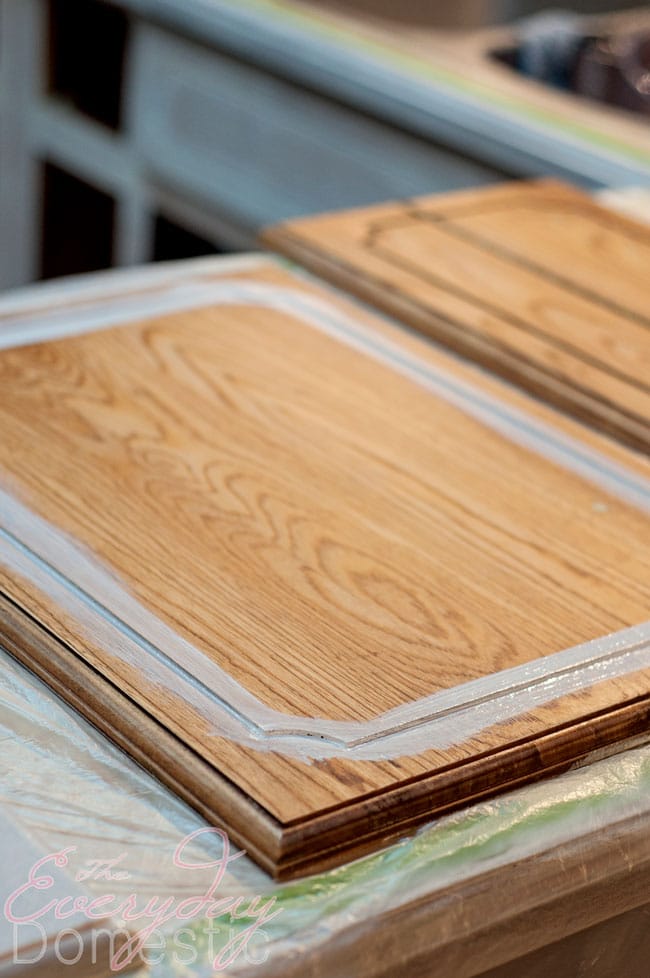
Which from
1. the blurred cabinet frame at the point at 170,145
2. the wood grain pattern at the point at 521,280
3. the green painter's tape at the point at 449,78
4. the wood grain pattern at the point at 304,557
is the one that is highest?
the green painter's tape at the point at 449,78

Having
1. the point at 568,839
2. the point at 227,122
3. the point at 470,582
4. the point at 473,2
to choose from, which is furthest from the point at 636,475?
the point at 473,2

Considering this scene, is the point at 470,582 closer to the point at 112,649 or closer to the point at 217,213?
the point at 112,649

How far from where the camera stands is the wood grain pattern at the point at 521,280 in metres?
0.94

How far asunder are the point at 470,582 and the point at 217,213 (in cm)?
127

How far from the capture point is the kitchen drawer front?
1.63 m

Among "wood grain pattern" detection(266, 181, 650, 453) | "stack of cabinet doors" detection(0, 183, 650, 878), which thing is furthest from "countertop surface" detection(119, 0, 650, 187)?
"stack of cabinet doors" detection(0, 183, 650, 878)

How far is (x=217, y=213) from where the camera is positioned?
6.20 ft

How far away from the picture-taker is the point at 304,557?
72cm

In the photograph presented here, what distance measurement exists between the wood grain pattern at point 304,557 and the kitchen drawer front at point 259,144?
0.68m

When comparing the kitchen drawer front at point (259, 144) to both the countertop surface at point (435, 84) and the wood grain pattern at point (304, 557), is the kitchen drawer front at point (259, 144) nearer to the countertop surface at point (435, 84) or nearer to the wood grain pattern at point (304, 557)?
the countertop surface at point (435, 84)

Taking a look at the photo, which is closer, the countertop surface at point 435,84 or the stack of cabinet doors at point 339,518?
the stack of cabinet doors at point 339,518

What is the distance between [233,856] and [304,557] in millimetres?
204

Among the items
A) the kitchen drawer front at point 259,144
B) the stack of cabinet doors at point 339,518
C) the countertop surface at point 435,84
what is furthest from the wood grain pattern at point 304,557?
the kitchen drawer front at point 259,144

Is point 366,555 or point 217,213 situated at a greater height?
point 366,555
